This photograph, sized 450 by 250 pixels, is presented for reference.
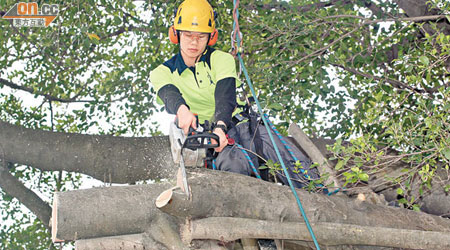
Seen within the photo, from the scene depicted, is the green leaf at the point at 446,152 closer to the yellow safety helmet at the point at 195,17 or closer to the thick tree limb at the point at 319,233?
the thick tree limb at the point at 319,233

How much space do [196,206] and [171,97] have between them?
96 cm

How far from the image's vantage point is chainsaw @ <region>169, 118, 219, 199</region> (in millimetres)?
3189

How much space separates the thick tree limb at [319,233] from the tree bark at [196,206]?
0.06m

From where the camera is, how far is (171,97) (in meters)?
3.79

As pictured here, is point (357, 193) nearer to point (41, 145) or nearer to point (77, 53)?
point (41, 145)

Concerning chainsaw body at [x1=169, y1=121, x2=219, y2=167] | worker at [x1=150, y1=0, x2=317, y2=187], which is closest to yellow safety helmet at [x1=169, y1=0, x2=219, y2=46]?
worker at [x1=150, y1=0, x2=317, y2=187]

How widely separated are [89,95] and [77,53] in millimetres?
728

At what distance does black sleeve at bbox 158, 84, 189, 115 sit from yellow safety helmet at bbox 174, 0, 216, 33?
449 mm

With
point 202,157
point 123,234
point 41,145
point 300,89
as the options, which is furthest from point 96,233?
point 300,89

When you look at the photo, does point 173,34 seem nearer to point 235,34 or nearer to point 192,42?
point 192,42

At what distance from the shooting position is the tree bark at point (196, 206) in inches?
122

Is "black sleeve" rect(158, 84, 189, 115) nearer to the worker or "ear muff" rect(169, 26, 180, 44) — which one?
the worker

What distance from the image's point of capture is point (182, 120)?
3502 millimetres

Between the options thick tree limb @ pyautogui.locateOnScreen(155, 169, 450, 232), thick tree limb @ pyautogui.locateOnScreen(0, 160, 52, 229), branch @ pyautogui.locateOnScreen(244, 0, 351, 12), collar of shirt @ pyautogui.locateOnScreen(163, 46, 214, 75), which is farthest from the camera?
thick tree limb @ pyautogui.locateOnScreen(0, 160, 52, 229)
